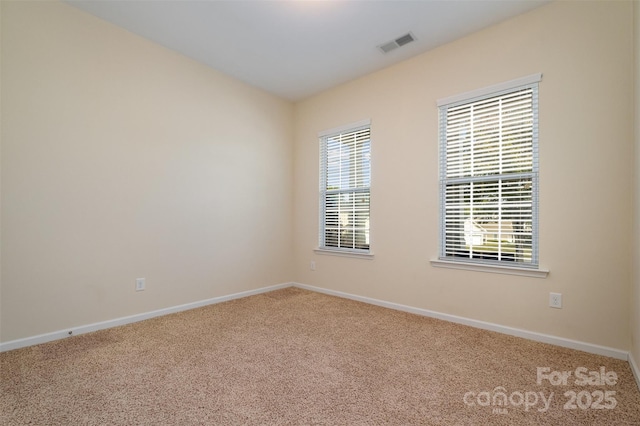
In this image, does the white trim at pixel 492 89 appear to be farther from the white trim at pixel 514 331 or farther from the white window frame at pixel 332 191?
the white trim at pixel 514 331

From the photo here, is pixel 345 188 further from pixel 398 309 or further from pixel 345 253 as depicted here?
pixel 398 309

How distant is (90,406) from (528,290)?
10.7 feet

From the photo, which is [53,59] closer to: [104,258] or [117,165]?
[117,165]

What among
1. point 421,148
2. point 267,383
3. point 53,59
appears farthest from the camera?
point 421,148

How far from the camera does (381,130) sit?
3668mm

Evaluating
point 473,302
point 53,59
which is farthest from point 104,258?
point 473,302

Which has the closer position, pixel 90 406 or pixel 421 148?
pixel 90 406

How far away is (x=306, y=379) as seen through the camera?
1962 millimetres

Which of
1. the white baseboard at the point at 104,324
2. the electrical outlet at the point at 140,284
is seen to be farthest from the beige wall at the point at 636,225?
the electrical outlet at the point at 140,284

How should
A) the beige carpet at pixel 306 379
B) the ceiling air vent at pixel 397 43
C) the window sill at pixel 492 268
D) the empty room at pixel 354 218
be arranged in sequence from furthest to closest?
the ceiling air vent at pixel 397 43 < the window sill at pixel 492 268 < the empty room at pixel 354 218 < the beige carpet at pixel 306 379

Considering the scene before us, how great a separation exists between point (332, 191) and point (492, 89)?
7.27 feet

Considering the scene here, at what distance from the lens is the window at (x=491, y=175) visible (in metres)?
2.67

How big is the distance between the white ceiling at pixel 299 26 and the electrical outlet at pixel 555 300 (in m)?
2.45

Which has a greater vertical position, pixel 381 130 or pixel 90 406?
A: pixel 381 130
